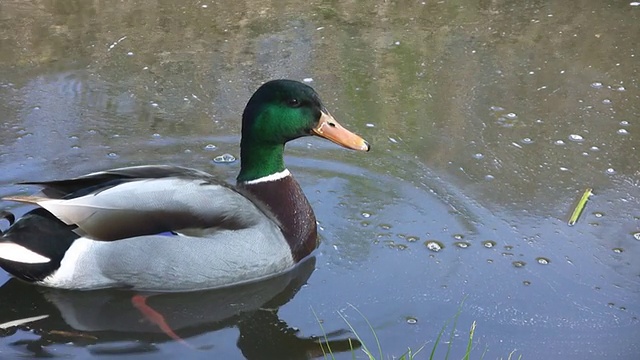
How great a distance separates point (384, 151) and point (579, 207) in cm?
114

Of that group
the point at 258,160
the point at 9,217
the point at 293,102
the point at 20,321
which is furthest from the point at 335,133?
the point at 20,321

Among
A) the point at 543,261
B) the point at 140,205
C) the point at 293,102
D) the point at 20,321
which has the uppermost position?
the point at 293,102

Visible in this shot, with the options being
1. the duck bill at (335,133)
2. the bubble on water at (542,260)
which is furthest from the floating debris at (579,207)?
the duck bill at (335,133)

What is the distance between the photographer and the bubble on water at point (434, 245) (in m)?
4.31

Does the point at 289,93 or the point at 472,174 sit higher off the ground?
the point at 289,93

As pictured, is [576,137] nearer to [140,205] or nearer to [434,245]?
[434,245]

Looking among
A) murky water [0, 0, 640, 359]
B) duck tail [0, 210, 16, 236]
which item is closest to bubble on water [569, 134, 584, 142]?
murky water [0, 0, 640, 359]

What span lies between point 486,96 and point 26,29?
133 inches

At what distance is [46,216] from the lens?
158 inches

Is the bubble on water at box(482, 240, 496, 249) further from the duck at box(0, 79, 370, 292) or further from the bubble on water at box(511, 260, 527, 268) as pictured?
the duck at box(0, 79, 370, 292)

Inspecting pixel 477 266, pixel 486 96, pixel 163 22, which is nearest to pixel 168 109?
pixel 163 22

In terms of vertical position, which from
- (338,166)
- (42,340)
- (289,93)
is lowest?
(42,340)

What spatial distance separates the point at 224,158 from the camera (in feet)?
16.8

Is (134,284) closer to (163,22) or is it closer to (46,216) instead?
(46,216)
